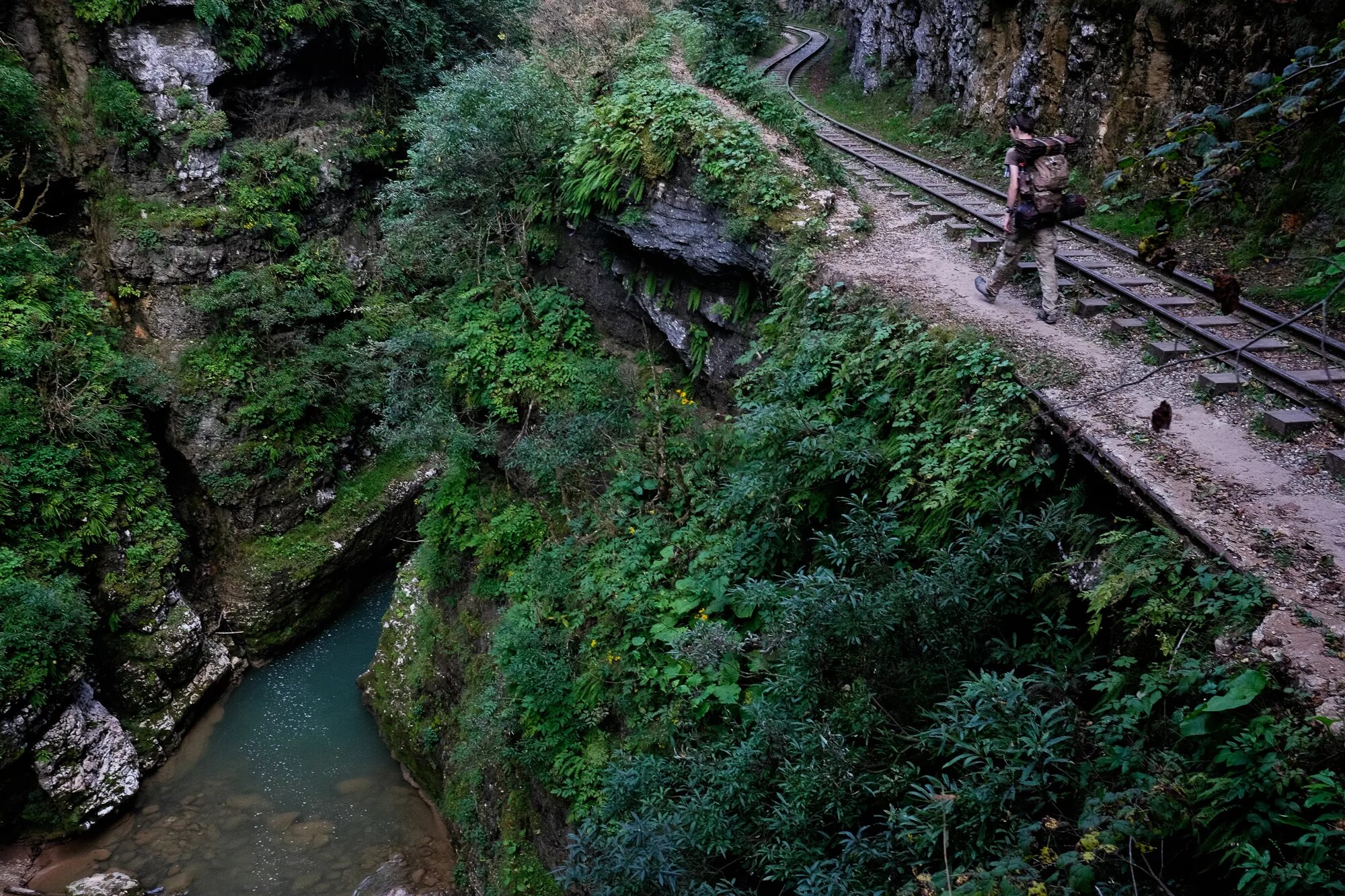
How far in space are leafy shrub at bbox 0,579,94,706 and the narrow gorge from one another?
0.07 metres

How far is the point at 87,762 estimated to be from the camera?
11492 mm

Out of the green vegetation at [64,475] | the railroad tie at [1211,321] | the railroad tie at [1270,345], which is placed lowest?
the green vegetation at [64,475]

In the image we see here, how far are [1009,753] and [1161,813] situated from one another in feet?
2.31

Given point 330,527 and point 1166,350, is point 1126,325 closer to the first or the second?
→ point 1166,350

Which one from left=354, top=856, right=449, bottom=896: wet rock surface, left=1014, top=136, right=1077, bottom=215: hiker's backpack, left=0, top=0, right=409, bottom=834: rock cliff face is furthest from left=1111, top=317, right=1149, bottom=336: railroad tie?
left=0, top=0, right=409, bottom=834: rock cliff face

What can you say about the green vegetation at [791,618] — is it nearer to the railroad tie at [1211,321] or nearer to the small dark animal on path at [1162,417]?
the small dark animal on path at [1162,417]

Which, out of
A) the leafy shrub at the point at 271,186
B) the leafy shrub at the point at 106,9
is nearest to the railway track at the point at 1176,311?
the leafy shrub at the point at 271,186

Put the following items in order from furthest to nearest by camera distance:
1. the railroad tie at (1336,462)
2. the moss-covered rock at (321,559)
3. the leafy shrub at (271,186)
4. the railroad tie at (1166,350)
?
the leafy shrub at (271,186) < the moss-covered rock at (321,559) < the railroad tie at (1166,350) < the railroad tie at (1336,462)

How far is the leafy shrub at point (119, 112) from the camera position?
49.5ft

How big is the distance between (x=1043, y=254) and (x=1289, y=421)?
2.77 metres

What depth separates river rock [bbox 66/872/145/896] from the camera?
10.4 meters

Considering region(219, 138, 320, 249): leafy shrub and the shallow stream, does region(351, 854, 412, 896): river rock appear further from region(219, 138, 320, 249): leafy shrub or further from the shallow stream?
region(219, 138, 320, 249): leafy shrub

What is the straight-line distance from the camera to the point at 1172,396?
243 inches

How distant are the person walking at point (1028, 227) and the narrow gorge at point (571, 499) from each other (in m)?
1.10
